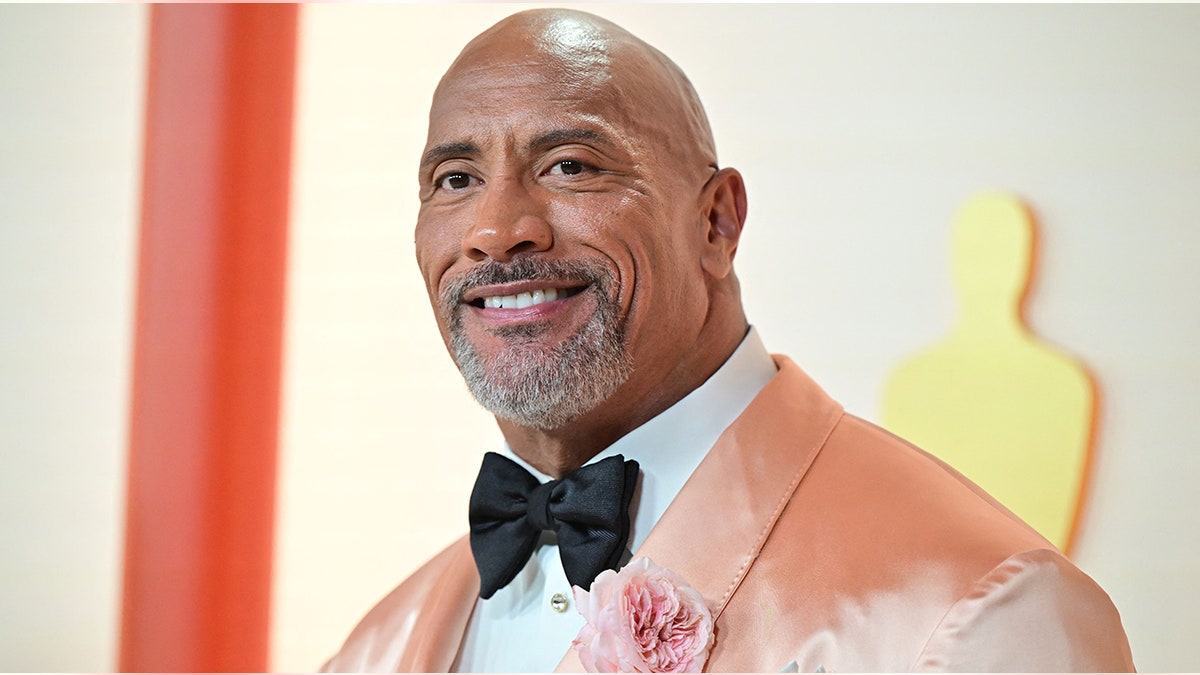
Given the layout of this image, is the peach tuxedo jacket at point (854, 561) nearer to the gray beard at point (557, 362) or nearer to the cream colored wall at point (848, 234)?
the gray beard at point (557, 362)

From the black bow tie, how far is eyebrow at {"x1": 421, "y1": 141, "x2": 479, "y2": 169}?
387mm

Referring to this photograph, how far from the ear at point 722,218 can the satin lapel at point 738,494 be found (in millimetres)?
176

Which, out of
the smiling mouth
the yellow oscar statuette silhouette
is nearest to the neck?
the smiling mouth

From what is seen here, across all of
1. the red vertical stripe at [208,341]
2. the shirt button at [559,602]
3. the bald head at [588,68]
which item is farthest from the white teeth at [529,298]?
the red vertical stripe at [208,341]

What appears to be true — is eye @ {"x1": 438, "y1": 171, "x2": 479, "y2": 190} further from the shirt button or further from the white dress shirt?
the shirt button

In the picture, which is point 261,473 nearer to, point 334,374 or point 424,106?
point 334,374

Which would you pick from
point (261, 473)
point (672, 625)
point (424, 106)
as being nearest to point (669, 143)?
point (672, 625)

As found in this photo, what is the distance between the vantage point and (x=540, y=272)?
1.43 m

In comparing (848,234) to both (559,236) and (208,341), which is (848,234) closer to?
(559,236)

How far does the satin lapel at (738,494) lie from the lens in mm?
1338

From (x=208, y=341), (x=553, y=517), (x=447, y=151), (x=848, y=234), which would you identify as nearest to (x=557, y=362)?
(x=553, y=517)

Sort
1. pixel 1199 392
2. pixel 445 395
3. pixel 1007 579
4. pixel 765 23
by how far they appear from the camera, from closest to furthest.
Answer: pixel 1007 579, pixel 1199 392, pixel 765 23, pixel 445 395

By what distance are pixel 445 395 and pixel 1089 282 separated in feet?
4.74

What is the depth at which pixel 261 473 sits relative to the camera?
2998 millimetres
